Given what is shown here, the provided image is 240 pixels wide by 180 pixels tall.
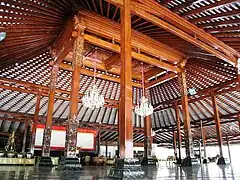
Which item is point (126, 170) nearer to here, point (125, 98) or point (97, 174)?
point (97, 174)

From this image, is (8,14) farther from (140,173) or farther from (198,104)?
(198,104)

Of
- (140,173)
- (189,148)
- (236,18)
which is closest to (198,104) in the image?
(189,148)

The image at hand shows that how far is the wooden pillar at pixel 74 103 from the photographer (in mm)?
4930

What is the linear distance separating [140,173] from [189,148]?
4.41 m

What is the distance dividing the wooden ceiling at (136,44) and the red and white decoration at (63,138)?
108 inches

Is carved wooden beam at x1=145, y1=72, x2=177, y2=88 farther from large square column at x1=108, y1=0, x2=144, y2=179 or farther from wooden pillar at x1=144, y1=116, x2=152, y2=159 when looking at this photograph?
large square column at x1=108, y1=0, x2=144, y2=179

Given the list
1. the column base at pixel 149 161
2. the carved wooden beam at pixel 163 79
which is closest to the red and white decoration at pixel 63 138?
the column base at pixel 149 161

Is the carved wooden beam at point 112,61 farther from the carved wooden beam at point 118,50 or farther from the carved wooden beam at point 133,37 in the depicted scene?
the carved wooden beam at point 133,37

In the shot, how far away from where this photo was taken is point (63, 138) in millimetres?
14906

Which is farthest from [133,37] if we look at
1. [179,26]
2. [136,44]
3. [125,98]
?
[125,98]

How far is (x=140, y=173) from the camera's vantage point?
3.19 meters

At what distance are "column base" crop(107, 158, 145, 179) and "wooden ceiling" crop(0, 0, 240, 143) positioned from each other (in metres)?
3.26

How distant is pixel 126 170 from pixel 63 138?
12.9 meters

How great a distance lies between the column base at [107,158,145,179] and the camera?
2994 millimetres
